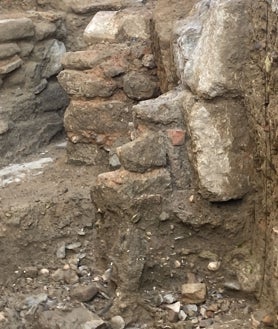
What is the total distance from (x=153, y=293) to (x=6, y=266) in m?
0.76

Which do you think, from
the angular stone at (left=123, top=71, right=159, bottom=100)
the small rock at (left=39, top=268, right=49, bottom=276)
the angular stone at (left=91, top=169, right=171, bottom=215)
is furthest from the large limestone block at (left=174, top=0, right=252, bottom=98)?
the small rock at (left=39, top=268, right=49, bottom=276)

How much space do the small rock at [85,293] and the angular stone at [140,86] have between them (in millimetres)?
1088

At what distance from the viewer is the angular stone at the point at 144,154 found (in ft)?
10.6

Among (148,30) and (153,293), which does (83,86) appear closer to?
(148,30)

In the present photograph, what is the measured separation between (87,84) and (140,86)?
29 cm

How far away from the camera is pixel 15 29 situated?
14.2ft

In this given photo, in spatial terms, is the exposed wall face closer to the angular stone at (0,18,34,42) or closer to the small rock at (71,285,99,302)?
the small rock at (71,285,99,302)

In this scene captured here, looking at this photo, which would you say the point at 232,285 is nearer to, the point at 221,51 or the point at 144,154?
the point at 144,154

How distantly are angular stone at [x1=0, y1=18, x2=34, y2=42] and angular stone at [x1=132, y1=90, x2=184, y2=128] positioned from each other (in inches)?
52.9

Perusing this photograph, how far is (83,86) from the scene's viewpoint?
3975mm

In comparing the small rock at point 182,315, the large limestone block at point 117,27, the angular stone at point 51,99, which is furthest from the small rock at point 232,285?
the angular stone at point 51,99

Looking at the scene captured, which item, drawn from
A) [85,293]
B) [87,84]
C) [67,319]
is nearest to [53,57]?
[87,84]

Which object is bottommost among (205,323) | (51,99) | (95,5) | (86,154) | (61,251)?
(205,323)

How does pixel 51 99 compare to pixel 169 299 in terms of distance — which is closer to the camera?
pixel 169 299
